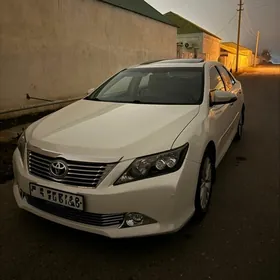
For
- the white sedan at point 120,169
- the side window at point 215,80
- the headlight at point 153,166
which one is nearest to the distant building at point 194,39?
the side window at point 215,80

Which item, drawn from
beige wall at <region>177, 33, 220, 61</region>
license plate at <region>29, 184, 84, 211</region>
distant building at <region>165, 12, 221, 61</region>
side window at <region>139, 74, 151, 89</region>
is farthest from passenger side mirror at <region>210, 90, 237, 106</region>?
beige wall at <region>177, 33, 220, 61</region>

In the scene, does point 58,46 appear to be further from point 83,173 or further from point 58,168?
point 83,173

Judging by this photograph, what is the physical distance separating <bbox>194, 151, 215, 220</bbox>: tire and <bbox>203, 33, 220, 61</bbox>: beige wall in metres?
28.6

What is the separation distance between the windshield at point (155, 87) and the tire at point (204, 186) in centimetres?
67

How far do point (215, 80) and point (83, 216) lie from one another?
8.25 ft

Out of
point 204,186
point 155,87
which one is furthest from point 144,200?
point 155,87

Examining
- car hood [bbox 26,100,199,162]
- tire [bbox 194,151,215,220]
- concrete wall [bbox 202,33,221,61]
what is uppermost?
concrete wall [bbox 202,33,221,61]

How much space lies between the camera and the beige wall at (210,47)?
31531mm

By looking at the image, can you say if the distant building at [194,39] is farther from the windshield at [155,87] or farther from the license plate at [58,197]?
the license plate at [58,197]

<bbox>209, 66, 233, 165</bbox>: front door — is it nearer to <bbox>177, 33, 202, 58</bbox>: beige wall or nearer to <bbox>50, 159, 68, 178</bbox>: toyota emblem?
<bbox>50, 159, 68, 178</bbox>: toyota emblem

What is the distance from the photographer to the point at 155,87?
3510 mm

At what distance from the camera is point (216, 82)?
375 cm

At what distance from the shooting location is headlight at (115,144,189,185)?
2.05 m

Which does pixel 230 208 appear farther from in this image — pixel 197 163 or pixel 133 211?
pixel 133 211
